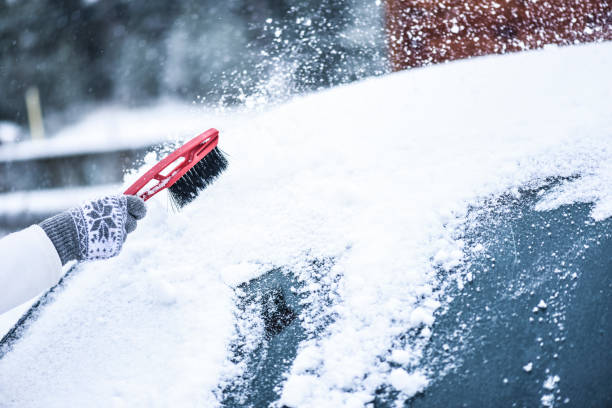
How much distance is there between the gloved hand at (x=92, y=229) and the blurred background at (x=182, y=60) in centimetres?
46

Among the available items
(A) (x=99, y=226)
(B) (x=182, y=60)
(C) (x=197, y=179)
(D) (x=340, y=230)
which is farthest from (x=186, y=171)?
(B) (x=182, y=60)

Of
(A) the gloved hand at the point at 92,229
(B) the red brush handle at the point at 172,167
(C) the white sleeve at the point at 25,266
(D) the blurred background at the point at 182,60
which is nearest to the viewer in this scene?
(C) the white sleeve at the point at 25,266

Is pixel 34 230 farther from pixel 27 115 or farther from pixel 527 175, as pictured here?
pixel 527 175

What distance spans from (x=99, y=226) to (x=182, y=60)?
3.22ft

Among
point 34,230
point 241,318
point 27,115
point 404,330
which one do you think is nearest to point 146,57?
point 27,115

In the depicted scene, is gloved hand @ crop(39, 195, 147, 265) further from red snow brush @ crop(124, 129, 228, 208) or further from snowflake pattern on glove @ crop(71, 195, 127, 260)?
red snow brush @ crop(124, 129, 228, 208)

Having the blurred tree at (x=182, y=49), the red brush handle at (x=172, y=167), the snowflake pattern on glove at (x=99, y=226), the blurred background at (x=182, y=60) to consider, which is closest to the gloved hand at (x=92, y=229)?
the snowflake pattern on glove at (x=99, y=226)

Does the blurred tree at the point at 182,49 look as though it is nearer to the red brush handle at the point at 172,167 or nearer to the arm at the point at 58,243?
the red brush handle at the point at 172,167

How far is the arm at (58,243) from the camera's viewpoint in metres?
1.03

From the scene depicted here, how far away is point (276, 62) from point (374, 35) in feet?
1.43

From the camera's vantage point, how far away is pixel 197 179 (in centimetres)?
143

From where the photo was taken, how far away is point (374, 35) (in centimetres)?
172

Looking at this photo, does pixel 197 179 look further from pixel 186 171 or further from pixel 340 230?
pixel 340 230

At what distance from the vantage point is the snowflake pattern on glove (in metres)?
1.17
